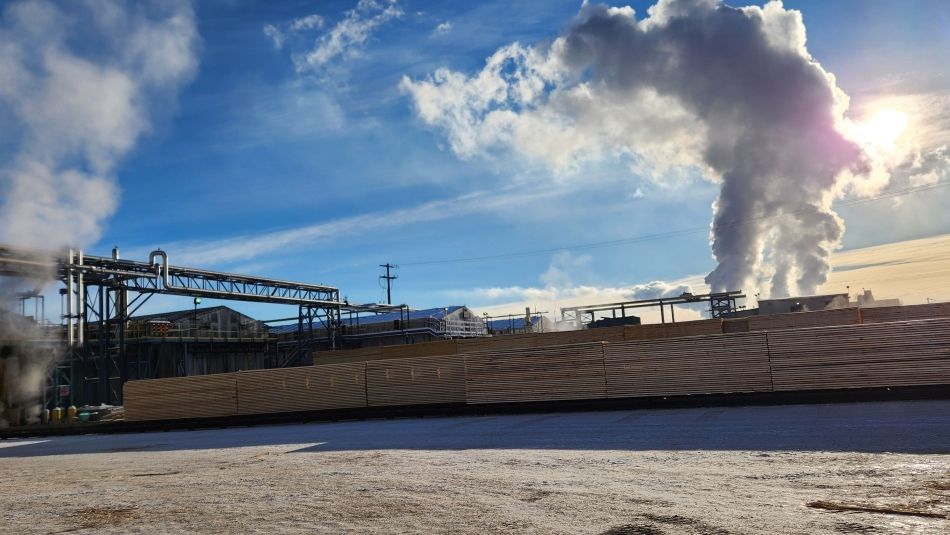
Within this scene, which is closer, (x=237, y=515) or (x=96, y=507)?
(x=237, y=515)

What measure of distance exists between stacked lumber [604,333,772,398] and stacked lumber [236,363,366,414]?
7091 millimetres

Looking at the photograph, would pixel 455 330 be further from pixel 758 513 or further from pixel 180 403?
pixel 758 513

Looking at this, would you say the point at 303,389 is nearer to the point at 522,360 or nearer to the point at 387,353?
the point at 522,360

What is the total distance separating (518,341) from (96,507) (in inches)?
743

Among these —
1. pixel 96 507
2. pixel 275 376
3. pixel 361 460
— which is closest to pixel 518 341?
pixel 275 376

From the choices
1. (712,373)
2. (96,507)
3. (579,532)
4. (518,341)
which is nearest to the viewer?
(579,532)

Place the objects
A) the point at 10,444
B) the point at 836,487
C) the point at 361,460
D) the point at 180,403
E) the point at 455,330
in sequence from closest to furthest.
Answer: the point at 836,487 < the point at 361,460 < the point at 10,444 < the point at 180,403 < the point at 455,330

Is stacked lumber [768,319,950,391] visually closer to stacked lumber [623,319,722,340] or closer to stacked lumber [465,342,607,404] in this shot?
stacked lumber [465,342,607,404]

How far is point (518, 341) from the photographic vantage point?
83.6 feet

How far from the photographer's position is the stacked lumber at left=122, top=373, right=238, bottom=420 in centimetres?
2023

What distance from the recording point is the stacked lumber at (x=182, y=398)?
2023cm

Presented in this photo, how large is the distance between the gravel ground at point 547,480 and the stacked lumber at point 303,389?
5.56 m

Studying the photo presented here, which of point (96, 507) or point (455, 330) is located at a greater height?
point (455, 330)

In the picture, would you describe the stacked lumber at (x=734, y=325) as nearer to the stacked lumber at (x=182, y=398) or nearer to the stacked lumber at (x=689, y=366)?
the stacked lumber at (x=689, y=366)
